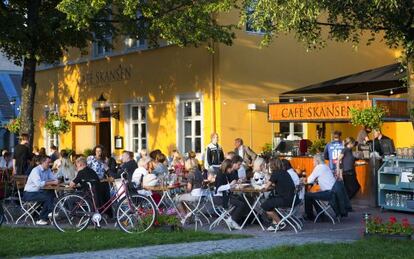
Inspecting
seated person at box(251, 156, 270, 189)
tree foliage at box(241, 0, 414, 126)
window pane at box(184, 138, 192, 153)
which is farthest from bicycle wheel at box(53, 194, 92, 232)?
window pane at box(184, 138, 192, 153)

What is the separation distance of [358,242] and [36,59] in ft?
42.8

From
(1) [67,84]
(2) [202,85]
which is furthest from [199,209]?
(1) [67,84]

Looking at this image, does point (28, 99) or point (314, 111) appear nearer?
point (314, 111)

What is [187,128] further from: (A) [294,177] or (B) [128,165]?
(A) [294,177]

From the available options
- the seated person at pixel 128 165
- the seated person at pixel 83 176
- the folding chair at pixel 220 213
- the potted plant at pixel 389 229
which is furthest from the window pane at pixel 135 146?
the potted plant at pixel 389 229

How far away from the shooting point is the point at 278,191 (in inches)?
481

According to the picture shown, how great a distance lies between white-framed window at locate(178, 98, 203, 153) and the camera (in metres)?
21.5

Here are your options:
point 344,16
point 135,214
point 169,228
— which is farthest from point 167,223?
point 344,16

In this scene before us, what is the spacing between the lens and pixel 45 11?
20.1m

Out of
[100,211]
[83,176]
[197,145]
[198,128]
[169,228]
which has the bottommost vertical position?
[169,228]

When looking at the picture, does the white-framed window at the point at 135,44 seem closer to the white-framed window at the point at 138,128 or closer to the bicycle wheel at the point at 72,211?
the white-framed window at the point at 138,128

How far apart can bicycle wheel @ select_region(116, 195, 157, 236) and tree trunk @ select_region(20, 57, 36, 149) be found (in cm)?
894

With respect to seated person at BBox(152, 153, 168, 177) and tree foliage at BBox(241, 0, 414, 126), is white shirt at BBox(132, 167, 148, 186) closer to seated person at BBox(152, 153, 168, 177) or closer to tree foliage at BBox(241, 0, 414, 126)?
seated person at BBox(152, 153, 168, 177)

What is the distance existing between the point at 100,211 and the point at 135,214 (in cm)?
100
